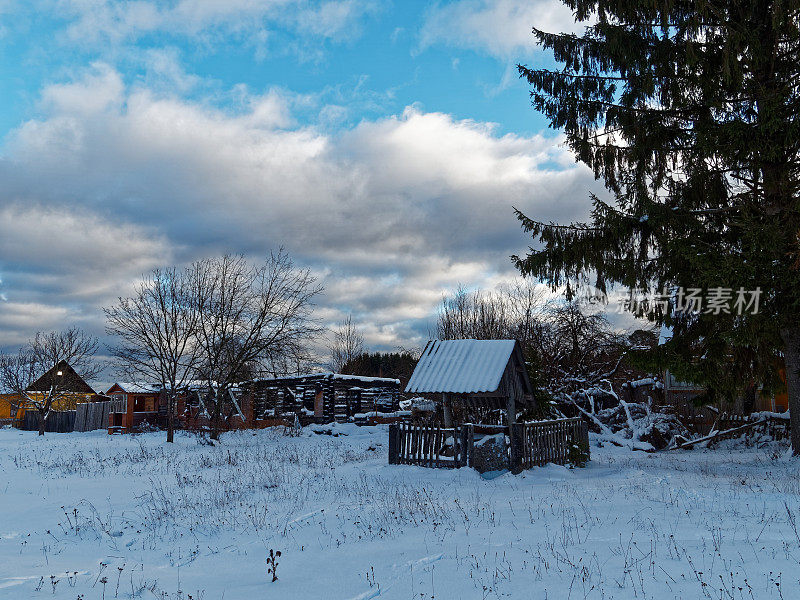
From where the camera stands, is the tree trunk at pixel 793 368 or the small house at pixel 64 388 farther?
the small house at pixel 64 388

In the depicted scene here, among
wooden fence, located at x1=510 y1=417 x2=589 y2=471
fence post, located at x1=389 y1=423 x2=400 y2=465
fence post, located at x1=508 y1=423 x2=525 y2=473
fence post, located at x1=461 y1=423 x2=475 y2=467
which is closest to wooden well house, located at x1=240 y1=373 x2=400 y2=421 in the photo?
fence post, located at x1=389 y1=423 x2=400 y2=465

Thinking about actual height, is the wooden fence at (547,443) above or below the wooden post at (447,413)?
below

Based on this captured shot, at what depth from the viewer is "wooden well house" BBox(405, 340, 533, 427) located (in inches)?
611

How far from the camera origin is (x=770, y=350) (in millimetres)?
13945

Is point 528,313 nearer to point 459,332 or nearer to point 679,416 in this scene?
point 459,332

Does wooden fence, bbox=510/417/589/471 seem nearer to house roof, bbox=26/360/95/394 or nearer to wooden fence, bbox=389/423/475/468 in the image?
wooden fence, bbox=389/423/475/468

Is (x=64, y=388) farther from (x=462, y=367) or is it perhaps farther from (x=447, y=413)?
(x=462, y=367)

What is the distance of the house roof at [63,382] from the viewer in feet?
136

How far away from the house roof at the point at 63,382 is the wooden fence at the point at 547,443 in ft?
118

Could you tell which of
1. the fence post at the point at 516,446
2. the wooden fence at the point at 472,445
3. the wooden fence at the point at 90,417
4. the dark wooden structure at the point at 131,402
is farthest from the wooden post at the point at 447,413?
the dark wooden structure at the point at 131,402

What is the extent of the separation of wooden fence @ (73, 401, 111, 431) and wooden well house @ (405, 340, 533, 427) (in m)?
34.2

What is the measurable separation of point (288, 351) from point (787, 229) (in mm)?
22137

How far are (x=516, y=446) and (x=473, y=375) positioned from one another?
7.82 ft

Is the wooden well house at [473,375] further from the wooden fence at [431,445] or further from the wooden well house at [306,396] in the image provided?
the wooden well house at [306,396]
